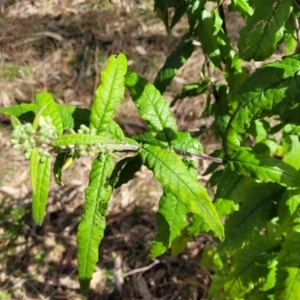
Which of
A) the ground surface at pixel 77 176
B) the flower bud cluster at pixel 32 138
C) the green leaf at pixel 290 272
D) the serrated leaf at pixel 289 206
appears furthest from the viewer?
the ground surface at pixel 77 176

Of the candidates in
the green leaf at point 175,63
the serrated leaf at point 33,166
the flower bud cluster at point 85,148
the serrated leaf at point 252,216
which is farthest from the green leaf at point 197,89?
the serrated leaf at point 33,166

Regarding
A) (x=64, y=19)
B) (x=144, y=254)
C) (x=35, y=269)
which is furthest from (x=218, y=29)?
(x=64, y=19)

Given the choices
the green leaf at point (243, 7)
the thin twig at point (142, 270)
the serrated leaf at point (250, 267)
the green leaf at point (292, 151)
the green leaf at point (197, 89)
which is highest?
the green leaf at point (243, 7)

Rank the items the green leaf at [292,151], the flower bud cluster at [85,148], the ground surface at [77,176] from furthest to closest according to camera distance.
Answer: the ground surface at [77,176], the green leaf at [292,151], the flower bud cluster at [85,148]

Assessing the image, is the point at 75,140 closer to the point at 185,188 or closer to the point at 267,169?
the point at 185,188

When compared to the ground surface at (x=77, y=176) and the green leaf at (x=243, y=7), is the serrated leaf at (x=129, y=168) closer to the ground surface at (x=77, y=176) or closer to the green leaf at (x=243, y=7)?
the green leaf at (x=243, y=7)

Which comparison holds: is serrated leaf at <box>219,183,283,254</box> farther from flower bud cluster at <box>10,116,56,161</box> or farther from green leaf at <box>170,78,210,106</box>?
flower bud cluster at <box>10,116,56,161</box>

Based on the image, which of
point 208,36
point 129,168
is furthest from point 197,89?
point 129,168
